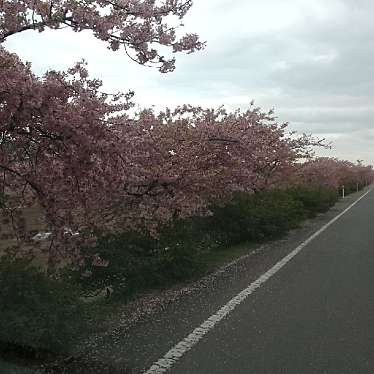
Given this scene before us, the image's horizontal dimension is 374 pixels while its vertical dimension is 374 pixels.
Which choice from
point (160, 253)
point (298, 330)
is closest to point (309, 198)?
point (160, 253)

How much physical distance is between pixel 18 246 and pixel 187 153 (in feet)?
14.1

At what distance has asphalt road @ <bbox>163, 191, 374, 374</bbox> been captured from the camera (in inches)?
208

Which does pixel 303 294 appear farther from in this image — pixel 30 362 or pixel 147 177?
pixel 30 362

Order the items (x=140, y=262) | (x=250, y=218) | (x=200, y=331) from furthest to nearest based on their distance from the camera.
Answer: (x=250, y=218)
(x=140, y=262)
(x=200, y=331)

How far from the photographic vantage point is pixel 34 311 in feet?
17.6

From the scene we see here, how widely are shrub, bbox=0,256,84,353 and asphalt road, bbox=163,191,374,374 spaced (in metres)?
1.17

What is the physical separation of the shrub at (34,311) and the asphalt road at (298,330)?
3.85ft

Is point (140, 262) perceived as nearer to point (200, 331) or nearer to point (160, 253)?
point (160, 253)

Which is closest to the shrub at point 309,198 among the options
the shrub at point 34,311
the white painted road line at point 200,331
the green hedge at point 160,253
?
the green hedge at point 160,253

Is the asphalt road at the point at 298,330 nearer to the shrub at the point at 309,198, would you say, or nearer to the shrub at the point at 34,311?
the shrub at the point at 34,311

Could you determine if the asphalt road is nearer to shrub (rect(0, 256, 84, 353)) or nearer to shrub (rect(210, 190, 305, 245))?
shrub (rect(0, 256, 84, 353))

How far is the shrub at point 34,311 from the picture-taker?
201 inches

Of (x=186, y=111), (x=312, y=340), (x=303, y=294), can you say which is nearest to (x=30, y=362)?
(x=312, y=340)

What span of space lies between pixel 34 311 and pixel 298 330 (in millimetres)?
3028
